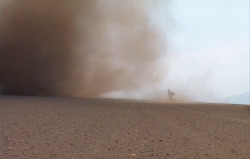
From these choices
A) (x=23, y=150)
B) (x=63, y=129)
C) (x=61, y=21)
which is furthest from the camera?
(x=61, y=21)

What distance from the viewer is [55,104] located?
12102 millimetres

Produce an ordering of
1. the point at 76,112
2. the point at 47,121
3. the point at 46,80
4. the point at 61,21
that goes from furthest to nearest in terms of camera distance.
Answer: the point at 61,21 < the point at 46,80 < the point at 76,112 < the point at 47,121

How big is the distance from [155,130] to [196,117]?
9.20ft

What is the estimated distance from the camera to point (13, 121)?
9.16m

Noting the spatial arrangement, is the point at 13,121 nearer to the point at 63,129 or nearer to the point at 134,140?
the point at 63,129

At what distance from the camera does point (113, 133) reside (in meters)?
8.62

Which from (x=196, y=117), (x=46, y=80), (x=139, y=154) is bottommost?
(x=139, y=154)

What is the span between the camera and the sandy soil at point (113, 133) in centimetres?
720

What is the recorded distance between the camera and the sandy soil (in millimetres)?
7203

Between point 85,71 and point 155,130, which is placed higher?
point 85,71

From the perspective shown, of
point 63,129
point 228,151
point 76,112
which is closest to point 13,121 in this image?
point 63,129

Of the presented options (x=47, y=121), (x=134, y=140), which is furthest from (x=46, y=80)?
(x=134, y=140)

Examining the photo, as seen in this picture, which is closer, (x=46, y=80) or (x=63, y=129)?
(x=63, y=129)

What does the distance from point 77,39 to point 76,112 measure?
11.7 meters
